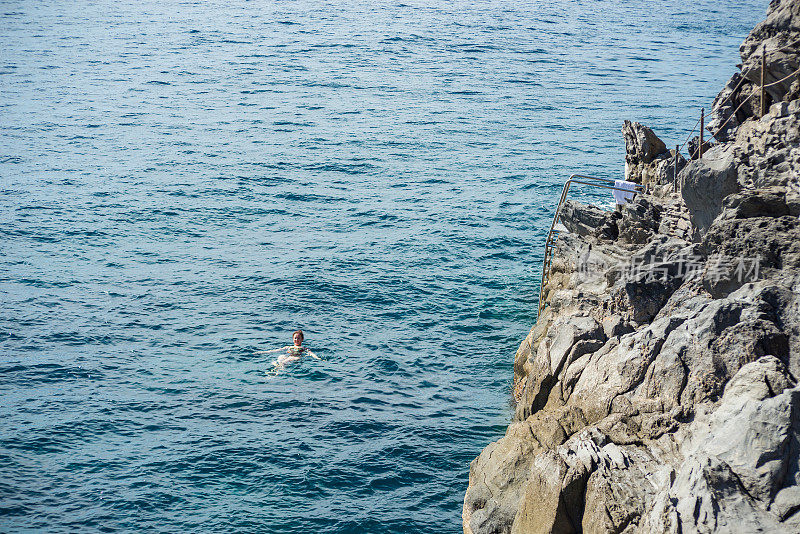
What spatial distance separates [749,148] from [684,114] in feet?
165

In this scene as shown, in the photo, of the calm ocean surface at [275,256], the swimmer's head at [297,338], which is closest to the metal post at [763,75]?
the calm ocean surface at [275,256]

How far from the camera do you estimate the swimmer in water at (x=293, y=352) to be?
99.6ft

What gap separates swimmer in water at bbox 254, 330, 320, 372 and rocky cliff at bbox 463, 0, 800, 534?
30.5ft

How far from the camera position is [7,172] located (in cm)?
5175

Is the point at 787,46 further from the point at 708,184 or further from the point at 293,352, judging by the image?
the point at 293,352

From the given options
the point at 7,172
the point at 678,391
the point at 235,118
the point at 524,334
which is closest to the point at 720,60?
the point at 235,118

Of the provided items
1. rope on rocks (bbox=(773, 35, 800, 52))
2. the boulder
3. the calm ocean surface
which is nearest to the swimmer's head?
the calm ocean surface

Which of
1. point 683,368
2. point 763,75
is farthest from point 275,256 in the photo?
point 683,368

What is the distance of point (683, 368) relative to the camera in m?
17.5

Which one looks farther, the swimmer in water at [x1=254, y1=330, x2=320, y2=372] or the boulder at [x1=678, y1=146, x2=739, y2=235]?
the swimmer in water at [x1=254, y1=330, x2=320, y2=372]

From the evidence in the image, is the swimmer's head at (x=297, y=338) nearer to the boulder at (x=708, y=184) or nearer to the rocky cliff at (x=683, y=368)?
the rocky cliff at (x=683, y=368)

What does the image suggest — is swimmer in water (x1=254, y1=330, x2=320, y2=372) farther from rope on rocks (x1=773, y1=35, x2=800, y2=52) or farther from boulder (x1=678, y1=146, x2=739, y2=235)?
rope on rocks (x1=773, y1=35, x2=800, y2=52)

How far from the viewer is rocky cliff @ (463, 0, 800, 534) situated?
13.9 m

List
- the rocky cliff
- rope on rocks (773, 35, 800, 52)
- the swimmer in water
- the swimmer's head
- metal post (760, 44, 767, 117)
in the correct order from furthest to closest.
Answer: the swimmer's head → the swimmer in water → rope on rocks (773, 35, 800, 52) → metal post (760, 44, 767, 117) → the rocky cliff
